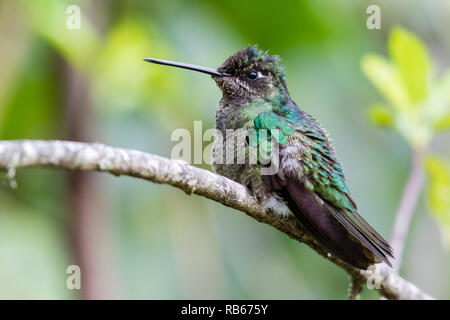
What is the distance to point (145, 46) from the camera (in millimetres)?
5258

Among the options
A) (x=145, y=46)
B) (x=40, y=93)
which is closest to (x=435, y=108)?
(x=145, y=46)

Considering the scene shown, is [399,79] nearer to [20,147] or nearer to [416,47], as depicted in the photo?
[416,47]

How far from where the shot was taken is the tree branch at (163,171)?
6.71ft

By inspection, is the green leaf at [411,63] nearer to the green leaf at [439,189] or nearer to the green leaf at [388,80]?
the green leaf at [388,80]

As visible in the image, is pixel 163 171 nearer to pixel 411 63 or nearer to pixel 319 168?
pixel 319 168

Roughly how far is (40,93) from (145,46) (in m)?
1.54

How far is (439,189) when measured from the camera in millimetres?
4023

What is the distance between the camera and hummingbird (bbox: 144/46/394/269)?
3719 millimetres

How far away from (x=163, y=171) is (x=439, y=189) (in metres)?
2.18

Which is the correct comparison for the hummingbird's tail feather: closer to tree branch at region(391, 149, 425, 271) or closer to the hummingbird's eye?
tree branch at region(391, 149, 425, 271)

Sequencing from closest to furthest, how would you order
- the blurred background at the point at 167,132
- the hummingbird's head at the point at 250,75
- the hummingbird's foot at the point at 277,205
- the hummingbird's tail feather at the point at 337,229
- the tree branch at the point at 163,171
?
the tree branch at the point at 163,171 → the hummingbird's tail feather at the point at 337,229 → the hummingbird's foot at the point at 277,205 → the hummingbird's head at the point at 250,75 → the blurred background at the point at 167,132

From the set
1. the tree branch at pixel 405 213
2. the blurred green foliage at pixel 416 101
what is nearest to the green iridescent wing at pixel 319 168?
the tree branch at pixel 405 213

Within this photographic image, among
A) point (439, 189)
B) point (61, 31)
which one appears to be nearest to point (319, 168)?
point (439, 189)

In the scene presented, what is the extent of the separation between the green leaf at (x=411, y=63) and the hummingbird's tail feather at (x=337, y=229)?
94 cm
